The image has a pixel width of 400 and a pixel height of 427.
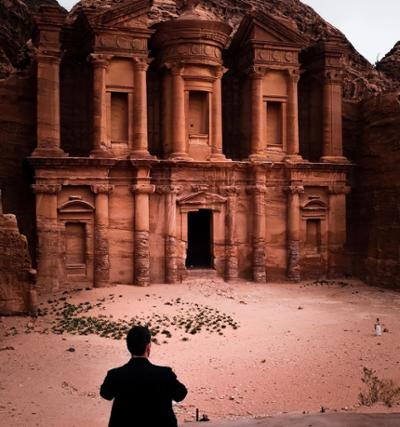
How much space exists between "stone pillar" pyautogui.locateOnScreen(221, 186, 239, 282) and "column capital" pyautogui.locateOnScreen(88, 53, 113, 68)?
23.7ft

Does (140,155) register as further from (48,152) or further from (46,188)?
(46,188)

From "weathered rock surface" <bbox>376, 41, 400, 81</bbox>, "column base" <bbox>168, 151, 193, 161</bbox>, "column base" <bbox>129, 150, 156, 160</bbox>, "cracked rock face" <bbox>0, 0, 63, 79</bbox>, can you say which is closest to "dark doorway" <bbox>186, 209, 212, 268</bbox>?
"column base" <bbox>168, 151, 193, 161</bbox>

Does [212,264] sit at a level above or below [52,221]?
below

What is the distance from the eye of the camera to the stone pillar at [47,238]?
21.7 m

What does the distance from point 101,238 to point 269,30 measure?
39.7 ft

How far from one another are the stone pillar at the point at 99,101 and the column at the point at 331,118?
10422 millimetres

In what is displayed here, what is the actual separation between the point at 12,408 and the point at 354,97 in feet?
91.0

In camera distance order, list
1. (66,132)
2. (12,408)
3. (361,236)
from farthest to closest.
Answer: (361,236) < (66,132) < (12,408)

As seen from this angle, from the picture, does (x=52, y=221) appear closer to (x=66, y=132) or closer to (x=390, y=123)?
(x=66, y=132)

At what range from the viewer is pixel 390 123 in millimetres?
24938

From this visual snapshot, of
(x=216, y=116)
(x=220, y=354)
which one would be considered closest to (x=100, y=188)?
(x=216, y=116)

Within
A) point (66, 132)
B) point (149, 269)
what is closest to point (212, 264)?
point (149, 269)

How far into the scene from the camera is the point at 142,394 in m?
5.09

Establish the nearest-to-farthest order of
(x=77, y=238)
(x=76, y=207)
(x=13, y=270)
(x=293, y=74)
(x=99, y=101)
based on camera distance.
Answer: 1. (x=13, y=270)
2. (x=76, y=207)
3. (x=77, y=238)
4. (x=99, y=101)
5. (x=293, y=74)
